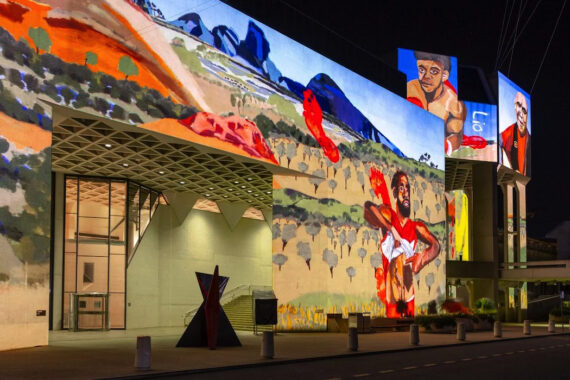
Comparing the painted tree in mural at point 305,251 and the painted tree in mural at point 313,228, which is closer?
the painted tree in mural at point 305,251

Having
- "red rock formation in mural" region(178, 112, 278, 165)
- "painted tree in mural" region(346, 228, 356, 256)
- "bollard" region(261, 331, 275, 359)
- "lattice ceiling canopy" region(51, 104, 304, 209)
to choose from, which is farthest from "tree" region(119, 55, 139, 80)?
"painted tree in mural" region(346, 228, 356, 256)

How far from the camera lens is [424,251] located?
168 ft

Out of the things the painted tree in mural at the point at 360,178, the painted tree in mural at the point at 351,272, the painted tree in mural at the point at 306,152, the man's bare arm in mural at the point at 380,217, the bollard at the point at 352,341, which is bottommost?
the bollard at the point at 352,341

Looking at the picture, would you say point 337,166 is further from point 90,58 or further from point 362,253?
point 90,58

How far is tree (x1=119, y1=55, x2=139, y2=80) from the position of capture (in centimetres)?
2894

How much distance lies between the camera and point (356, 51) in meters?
47.1

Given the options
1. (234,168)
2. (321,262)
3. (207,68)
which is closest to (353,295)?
(321,262)

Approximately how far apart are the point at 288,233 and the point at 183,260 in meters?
13.3

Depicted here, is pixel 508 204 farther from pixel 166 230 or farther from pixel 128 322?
pixel 128 322

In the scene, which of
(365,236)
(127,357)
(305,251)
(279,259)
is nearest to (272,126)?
(279,259)

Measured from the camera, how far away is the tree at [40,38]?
83.5ft

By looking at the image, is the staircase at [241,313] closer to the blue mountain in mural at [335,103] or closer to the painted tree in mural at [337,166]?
the painted tree in mural at [337,166]

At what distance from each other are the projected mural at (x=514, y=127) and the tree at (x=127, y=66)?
44430 millimetres

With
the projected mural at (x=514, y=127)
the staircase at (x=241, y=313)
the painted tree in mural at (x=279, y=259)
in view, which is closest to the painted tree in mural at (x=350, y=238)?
the painted tree in mural at (x=279, y=259)
